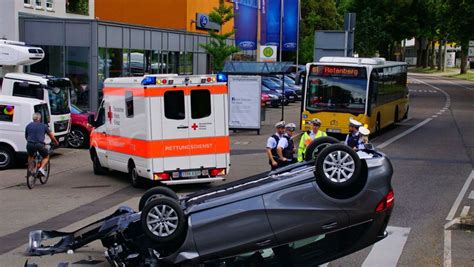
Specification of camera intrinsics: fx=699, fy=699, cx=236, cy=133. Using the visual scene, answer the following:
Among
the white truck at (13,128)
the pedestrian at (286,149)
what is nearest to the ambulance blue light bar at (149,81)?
the pedestrian at (286,149)

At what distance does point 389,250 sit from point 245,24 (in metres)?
37.2

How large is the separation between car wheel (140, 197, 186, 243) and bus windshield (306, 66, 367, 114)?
60.1ft

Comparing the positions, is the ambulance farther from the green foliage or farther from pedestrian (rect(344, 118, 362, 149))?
the green foliage

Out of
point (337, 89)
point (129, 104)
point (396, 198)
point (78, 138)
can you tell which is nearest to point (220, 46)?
point (337, 89)

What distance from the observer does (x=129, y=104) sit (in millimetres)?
16828

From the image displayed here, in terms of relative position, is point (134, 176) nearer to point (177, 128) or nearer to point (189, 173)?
point (189, 173)

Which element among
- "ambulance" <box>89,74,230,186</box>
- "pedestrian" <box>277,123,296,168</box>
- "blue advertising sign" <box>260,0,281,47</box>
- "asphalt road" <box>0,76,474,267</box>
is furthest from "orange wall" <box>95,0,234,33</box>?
"pedestrian" <box>277,123,296,168</box>

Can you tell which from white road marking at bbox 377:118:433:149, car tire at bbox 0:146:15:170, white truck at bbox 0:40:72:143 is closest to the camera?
car tire at bbox 0:146:15:170

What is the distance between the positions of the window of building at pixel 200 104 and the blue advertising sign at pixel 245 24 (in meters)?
27.9

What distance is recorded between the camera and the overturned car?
7566 millimetres

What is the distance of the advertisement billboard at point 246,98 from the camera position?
95.2 feet

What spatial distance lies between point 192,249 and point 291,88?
42.4 metres

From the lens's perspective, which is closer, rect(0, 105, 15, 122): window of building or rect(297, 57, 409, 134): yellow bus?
rect(0, 105, 15, 122): window of building

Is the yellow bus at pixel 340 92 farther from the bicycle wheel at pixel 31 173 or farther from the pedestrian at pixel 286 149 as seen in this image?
the pedestrian at pixel 286 149
